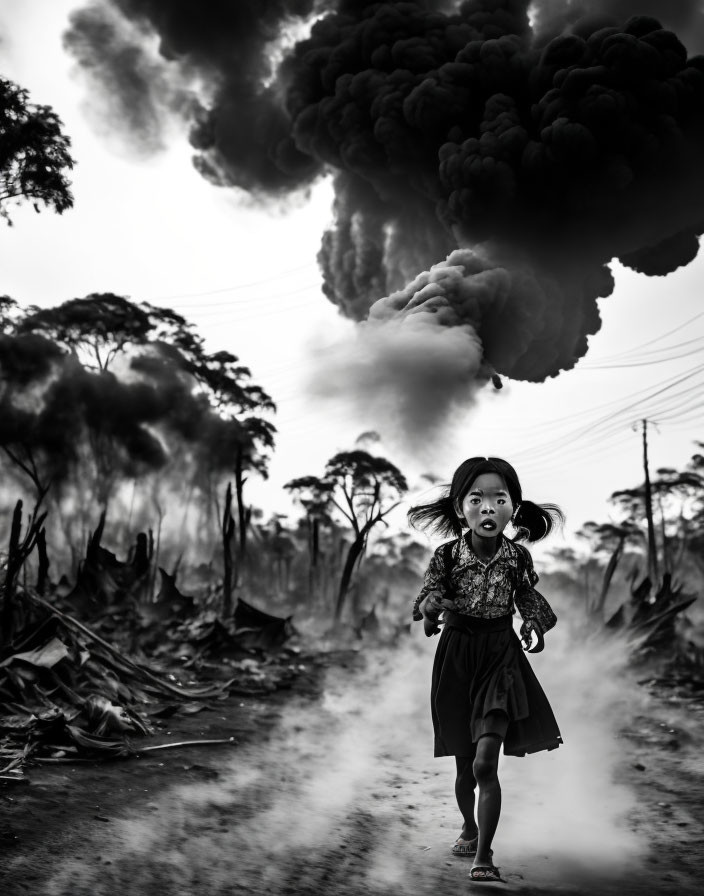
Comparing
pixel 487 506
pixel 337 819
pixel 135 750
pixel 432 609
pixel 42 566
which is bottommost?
pixel 337 819

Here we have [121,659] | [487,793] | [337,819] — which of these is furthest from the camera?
[121,659]

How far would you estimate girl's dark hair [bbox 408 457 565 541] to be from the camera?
3.18 metres

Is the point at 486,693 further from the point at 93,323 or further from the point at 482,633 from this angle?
the point at 93,323

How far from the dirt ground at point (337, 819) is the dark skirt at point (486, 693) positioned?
0.43 metres

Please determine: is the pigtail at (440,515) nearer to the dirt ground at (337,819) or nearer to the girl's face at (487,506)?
the girl's face at (487,506)

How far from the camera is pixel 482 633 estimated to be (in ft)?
9.98

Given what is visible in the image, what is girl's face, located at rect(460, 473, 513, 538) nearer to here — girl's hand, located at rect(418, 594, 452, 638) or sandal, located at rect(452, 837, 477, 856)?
girl's hand, located at rect(418, 594, 452, 638)

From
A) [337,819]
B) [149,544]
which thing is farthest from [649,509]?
[337,819]

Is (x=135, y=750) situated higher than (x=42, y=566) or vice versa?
(x=42, y=566)

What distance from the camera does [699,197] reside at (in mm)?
26328

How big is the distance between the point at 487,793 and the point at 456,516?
109 centimetres

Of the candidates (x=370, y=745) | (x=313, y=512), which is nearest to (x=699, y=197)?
(x=313, y=512)

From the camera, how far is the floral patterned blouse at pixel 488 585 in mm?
3025

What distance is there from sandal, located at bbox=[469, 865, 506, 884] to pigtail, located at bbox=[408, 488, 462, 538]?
49.6 inches
